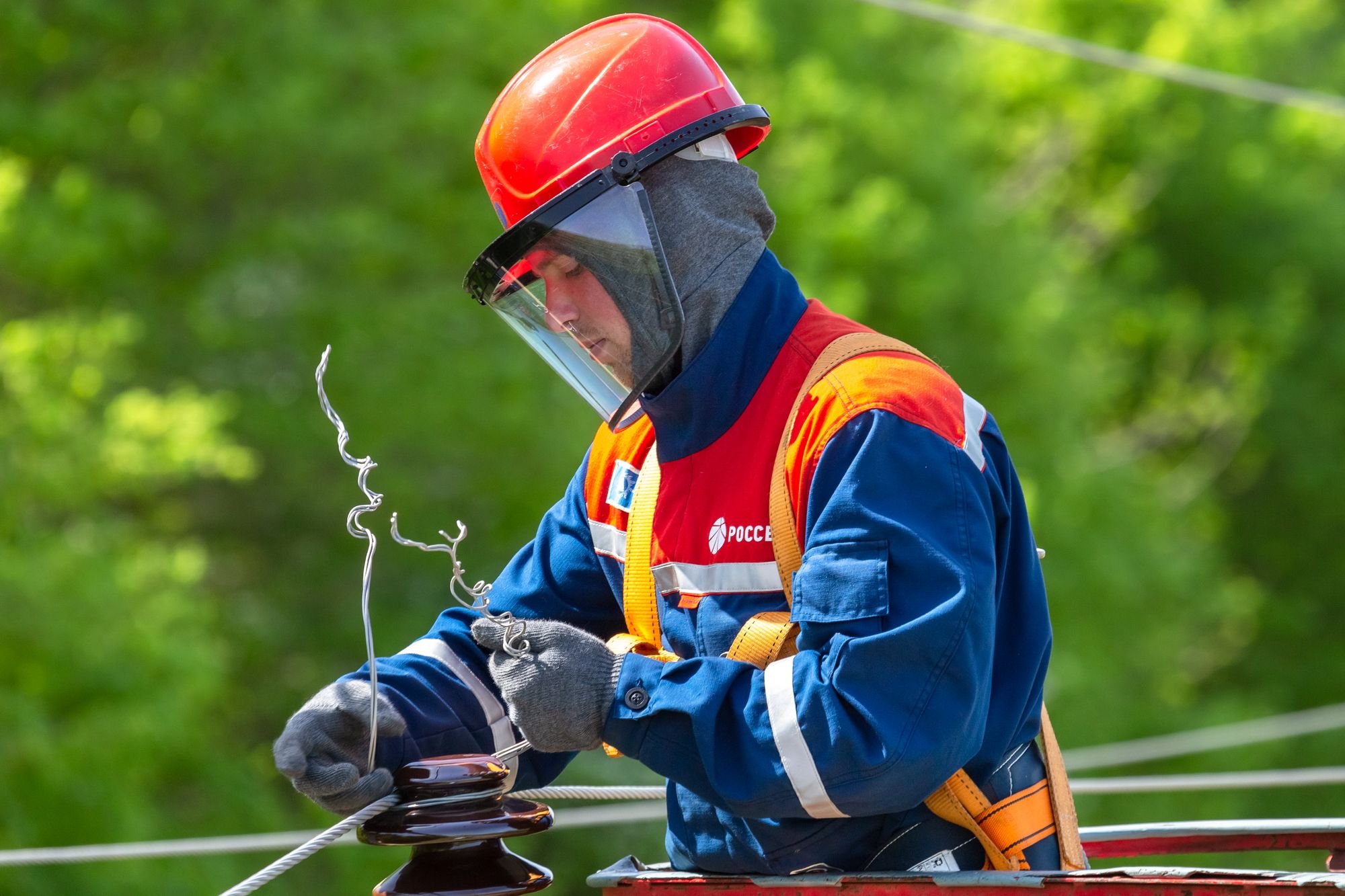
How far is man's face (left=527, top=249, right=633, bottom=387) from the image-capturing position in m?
2.31

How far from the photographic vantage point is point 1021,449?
1526cm

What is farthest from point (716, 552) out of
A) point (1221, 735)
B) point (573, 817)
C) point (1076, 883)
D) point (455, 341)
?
point (1221, 735)

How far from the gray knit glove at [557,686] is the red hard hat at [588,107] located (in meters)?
0.60

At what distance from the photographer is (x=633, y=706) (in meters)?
2.02

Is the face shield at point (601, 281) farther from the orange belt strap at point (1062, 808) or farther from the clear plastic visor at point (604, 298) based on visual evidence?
the orange belt strap at point (1062, 808)

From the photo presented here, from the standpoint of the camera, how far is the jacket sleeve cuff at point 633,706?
2.01m

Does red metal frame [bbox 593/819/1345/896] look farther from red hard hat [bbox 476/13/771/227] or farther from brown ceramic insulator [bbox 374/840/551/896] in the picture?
red hard hat [bbox 476/13/771/227]

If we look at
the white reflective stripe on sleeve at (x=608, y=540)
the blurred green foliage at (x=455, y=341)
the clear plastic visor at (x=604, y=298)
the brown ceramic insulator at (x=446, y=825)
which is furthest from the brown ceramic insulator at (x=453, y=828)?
the blurred green foliage at (x=455, y=341)

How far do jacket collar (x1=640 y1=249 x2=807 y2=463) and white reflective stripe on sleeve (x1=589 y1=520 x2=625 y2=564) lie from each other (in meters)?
0.16

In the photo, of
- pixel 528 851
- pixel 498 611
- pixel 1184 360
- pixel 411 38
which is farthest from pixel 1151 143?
pixel 498 611

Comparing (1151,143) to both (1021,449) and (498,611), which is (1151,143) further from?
(498,611)

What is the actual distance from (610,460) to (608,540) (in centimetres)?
12

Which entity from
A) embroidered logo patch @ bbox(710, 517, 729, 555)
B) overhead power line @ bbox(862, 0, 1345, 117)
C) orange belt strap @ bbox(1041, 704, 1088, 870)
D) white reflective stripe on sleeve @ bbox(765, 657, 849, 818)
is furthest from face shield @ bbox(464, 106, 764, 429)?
overhead power line @ bbox(862, 0, 1345, 117)

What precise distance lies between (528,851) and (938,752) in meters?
9.77
